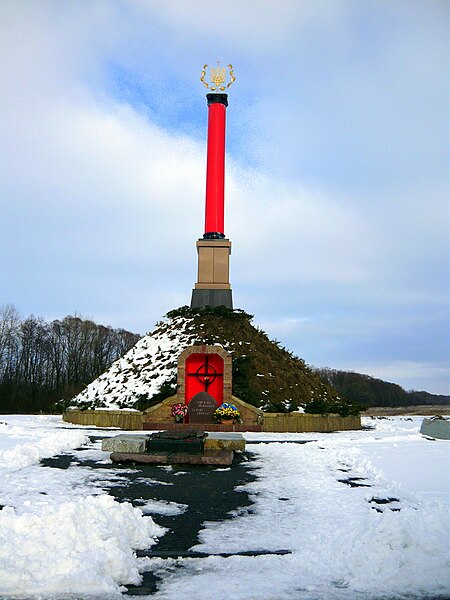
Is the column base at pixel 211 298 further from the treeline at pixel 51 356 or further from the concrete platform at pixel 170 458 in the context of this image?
the treeline at pixel 51 356

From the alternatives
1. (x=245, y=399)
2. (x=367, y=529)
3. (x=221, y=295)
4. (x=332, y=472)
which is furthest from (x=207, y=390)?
(x=367, y=529)

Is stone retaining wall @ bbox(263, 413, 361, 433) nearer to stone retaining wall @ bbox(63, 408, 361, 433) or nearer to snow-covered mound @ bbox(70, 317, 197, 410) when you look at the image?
A: stone retaining wall @ bbox(63, 408, 361, 433)

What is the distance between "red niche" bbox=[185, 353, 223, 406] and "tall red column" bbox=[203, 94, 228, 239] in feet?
27.7

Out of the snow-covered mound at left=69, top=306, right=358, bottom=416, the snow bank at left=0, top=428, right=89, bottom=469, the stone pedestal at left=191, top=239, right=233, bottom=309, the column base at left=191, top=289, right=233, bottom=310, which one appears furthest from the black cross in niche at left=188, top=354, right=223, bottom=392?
the snow bank at left=0, top=428, right=89, bottom=469

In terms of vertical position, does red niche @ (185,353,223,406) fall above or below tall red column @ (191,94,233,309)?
below

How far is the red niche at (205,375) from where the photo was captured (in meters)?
21.8

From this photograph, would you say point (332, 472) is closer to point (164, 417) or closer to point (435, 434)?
point (435, 434)

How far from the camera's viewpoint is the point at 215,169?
29250 millimetres

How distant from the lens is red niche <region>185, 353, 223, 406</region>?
21797 mm

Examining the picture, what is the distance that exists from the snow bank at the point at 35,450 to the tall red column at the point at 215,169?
16414 millimetres

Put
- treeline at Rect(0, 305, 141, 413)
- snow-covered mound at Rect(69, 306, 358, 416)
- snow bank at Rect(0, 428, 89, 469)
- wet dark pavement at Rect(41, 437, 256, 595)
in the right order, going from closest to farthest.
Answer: wet dark pavement at Rect(41, 437, 256, 595) < snow bank at Rect(0, 428, 89, 469) < snow-covered mound at Rect(69, 306, 358, 416) < treeline at Rect(0, 305, 141, 413)

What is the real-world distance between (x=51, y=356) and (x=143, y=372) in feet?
111

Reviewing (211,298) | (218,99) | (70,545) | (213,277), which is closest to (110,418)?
(211,298)

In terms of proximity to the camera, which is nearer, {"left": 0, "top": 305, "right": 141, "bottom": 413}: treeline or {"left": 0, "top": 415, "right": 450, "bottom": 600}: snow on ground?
{"left": 0, "top": 415, "right": 450, "bottom": 600}: snow on ground
